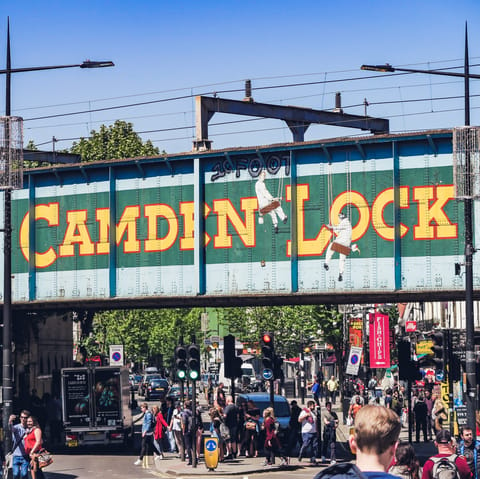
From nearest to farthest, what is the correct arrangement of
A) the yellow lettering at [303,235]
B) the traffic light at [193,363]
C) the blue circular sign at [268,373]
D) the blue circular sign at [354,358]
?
the yellow lettering at [303,235], the traffic light at [193,363], the blue circular sign at [268,373], the blue circular sign at [354,358]

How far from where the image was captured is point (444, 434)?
1427cm

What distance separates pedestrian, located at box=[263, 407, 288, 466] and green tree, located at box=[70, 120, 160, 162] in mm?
48586

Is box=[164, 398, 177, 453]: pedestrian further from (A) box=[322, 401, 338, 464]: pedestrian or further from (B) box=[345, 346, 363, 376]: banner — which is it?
(A) box=[322, 401, 338, 464]: pedestrian

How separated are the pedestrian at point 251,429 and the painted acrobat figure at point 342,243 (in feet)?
19.2

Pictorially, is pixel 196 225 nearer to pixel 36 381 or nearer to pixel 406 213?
pixel 406 213

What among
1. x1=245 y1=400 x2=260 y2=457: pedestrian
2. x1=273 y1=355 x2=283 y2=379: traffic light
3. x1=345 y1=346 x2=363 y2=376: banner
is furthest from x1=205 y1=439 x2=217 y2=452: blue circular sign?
x1=345 y1=346 x2=363 y2=376: banner

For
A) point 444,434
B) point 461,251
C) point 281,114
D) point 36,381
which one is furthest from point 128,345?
point 444,434

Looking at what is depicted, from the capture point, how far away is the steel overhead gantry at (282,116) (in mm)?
34844

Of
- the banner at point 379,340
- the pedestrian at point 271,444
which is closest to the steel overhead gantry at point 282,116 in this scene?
the pedestrian at point 271,444

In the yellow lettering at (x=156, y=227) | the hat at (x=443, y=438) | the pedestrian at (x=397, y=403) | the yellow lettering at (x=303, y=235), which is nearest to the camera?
the hat at (x=443, y=438)

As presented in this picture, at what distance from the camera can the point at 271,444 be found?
32.5m

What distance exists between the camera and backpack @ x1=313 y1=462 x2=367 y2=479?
5820mm

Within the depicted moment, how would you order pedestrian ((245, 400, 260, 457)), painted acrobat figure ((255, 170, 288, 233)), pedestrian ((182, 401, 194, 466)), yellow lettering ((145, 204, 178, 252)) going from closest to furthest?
painted acrobat figure ((255, 170, 288, 233))
pedestrian ((182, 401, 194, 466))
yellow lettering ((145, 204, 178, 252))
pedestrian ((245, 400, 260, 457))

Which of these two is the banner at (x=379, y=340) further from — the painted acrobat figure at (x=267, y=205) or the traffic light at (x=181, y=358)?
the painted acrobat figure at (x=267, y=205)
